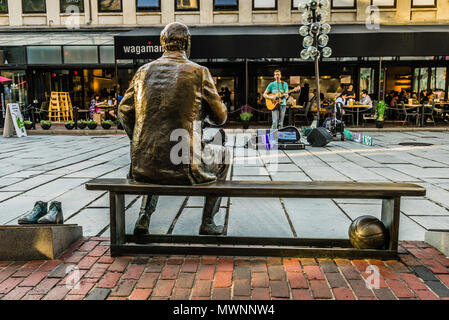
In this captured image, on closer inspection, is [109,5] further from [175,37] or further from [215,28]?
[175,37]

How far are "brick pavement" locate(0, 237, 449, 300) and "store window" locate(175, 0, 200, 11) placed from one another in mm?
17617

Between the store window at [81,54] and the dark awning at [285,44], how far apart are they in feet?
17.7

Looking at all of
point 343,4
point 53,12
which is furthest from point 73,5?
point 343,4

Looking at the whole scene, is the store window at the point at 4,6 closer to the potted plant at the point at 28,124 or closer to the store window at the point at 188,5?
the potted plant at the point at 28,124

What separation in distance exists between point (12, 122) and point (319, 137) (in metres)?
10.6

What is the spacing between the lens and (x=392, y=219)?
3188 millimetres

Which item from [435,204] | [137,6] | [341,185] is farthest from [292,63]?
[341,185]

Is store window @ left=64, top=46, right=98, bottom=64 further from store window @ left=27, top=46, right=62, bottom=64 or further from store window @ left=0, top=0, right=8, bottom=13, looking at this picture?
store window @ left=0, top=0, right=8, bottom=13

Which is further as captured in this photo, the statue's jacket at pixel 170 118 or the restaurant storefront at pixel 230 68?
the restaurant storefront at pixel 230 68

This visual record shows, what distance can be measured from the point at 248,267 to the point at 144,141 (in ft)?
4.22

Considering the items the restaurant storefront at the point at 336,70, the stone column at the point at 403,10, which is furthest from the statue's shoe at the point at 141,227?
the stone column at the point at 403,10

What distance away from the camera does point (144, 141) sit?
123 inches

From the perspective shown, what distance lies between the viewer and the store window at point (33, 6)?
64.8 feet

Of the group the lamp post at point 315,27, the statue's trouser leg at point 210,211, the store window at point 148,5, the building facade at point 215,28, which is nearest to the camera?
the statue's trouser leg at point 210,211
